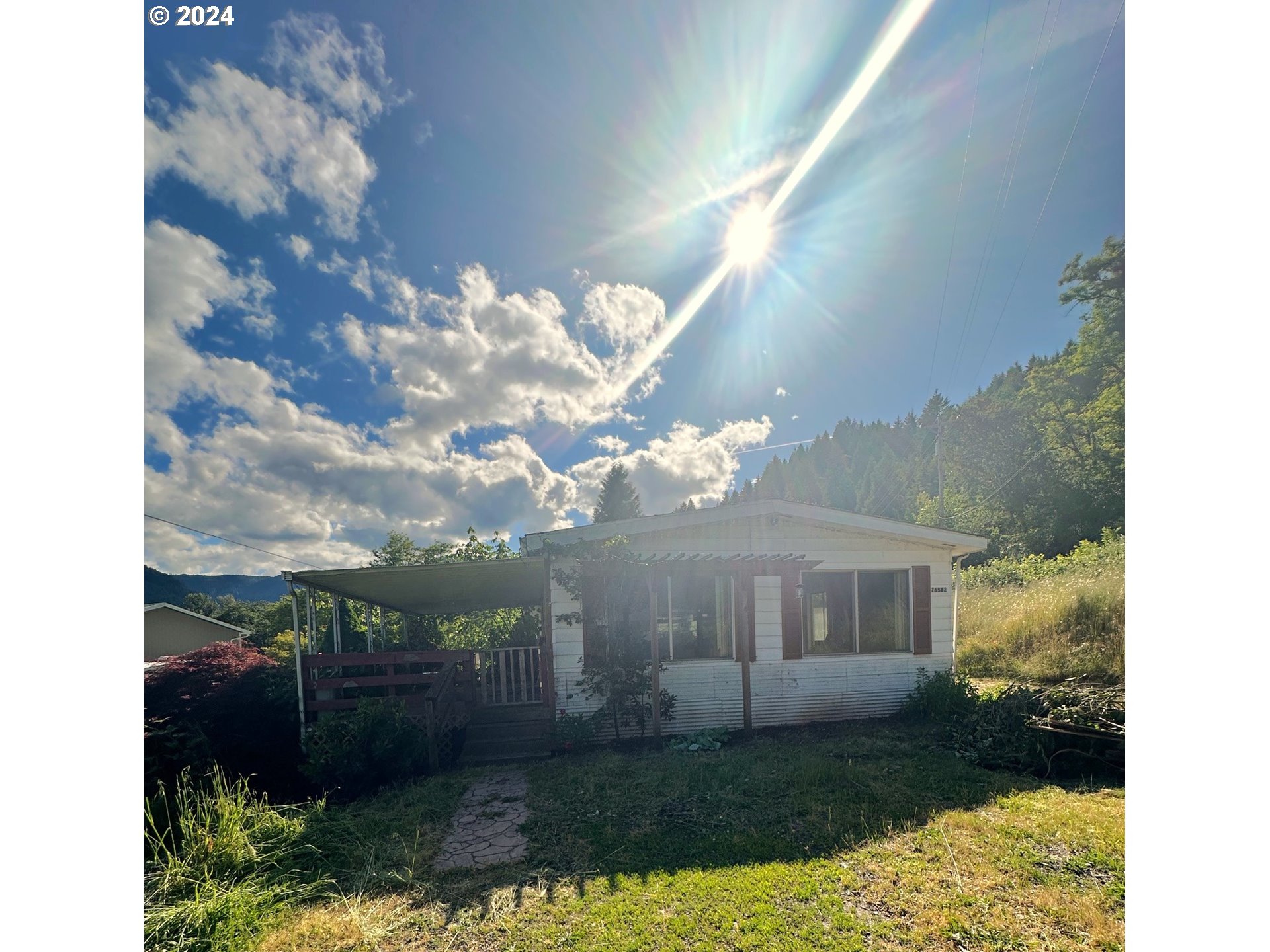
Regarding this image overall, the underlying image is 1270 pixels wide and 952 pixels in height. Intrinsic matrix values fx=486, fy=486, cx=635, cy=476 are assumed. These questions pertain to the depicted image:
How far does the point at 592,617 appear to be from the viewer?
6000 millimetres

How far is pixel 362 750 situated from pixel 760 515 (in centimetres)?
515

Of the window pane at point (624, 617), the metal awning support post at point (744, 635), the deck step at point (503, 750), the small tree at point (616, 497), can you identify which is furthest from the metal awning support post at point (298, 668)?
the small tree at point (616, 497)

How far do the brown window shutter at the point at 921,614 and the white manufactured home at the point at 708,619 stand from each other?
2 cm

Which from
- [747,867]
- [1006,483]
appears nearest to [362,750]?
[747,867]

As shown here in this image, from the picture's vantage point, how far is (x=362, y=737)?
4691 millimetres

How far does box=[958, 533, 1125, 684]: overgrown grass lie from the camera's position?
6.94 metres

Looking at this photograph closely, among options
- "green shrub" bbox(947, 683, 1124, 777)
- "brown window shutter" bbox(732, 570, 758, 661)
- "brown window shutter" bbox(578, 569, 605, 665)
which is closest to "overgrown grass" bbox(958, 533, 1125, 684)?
"green shrub" bbox(947, 683, 1124, 777)

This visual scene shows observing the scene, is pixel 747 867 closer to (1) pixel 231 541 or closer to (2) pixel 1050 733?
(2) pixel 1050 733

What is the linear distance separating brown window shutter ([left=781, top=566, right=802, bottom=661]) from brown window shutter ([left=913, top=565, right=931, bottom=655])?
1758 millimetres

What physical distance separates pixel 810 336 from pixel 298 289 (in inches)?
231

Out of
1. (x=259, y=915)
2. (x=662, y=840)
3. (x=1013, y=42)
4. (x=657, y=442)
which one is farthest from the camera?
(x=657, y=442)
